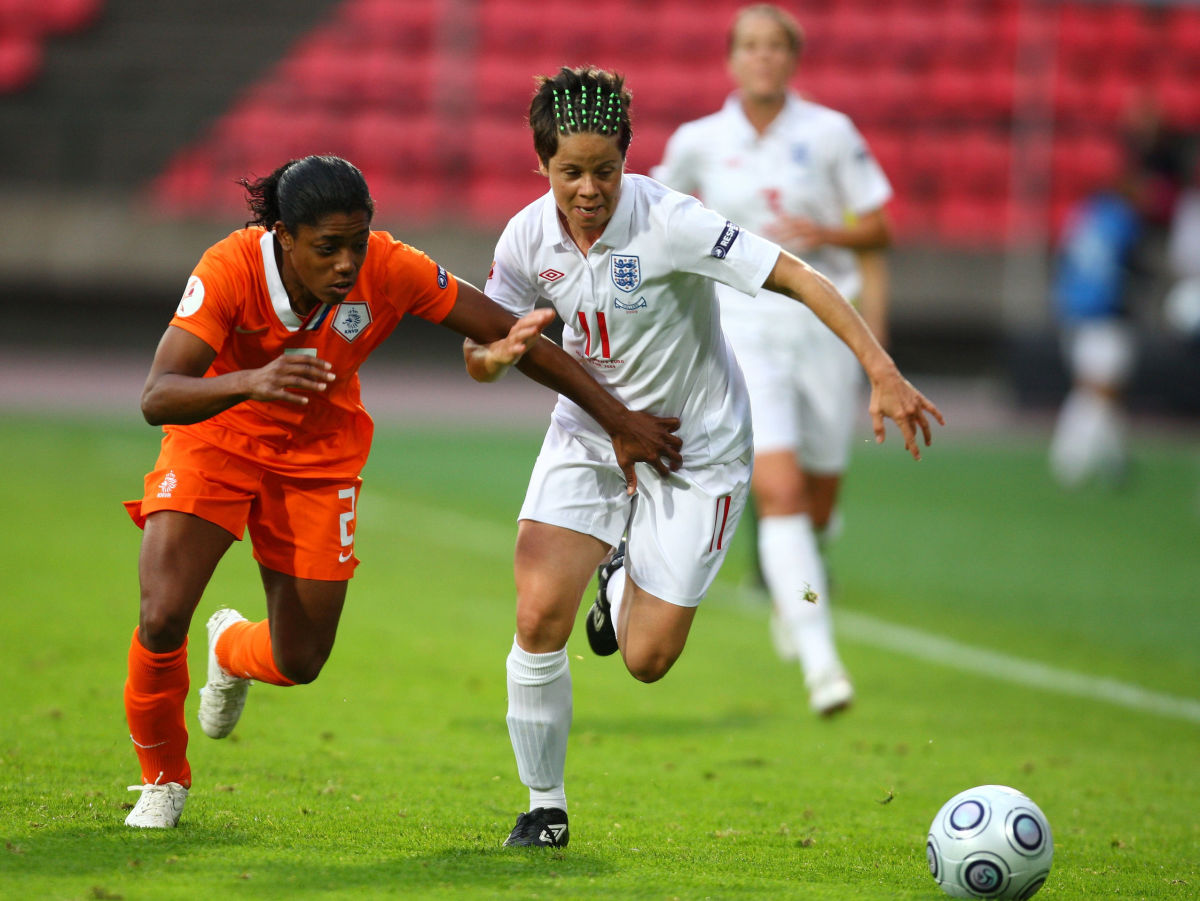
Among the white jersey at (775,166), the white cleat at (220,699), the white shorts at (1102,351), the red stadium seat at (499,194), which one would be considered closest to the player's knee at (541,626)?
the white cleat at (220,699)

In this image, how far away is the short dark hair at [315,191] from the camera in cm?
386

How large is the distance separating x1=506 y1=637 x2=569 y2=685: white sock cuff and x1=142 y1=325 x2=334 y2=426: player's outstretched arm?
0.96 meters

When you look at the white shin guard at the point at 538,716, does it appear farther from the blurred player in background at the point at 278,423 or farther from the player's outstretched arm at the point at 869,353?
the player's outstretched arm at the point at 869,353

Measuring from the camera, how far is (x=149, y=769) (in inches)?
161

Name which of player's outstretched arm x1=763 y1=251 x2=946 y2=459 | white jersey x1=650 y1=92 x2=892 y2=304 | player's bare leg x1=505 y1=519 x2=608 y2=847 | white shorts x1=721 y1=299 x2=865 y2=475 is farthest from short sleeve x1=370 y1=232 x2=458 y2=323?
white jersey x1=650 y1=92 x2=892 y2=304

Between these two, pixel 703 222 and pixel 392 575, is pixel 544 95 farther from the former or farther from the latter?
pixel 392 575

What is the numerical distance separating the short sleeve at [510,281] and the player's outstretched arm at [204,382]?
74 cm

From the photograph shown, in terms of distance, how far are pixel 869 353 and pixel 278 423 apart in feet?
5.38

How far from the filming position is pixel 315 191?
3855mm

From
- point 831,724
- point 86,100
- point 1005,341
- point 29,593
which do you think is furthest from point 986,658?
point 86,100

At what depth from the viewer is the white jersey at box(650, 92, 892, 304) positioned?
265 inches

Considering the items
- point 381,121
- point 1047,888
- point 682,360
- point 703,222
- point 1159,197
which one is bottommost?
point 1047,888

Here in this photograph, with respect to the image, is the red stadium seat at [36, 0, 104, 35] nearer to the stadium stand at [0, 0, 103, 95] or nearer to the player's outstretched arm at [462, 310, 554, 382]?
the stadium stand at [0, 0, 103, 95]

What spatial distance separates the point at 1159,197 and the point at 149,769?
46.4 ft
